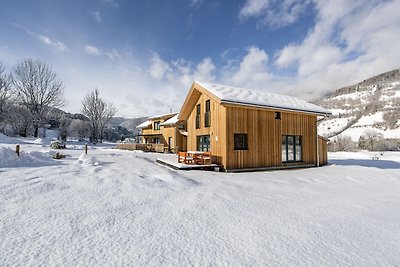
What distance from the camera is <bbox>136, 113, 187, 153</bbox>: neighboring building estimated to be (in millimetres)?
26719

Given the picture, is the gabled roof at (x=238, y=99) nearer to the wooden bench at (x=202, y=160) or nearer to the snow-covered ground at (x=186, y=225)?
the wooden bench at (x=202, y=160)

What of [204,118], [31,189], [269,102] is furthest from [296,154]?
[31,189]

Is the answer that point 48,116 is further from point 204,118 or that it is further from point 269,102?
point 269,102

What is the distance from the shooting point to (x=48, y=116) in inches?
1341

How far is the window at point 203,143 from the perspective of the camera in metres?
14.2

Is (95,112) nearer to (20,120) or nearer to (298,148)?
(20,120)

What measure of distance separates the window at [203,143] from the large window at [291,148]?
197 inches

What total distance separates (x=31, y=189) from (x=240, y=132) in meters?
9.59

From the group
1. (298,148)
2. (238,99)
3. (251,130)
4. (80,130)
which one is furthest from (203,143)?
(80,130)

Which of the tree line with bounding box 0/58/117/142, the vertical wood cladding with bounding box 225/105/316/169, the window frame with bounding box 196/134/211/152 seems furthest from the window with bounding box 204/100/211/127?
the tree line with bounding box 0/58/117/142

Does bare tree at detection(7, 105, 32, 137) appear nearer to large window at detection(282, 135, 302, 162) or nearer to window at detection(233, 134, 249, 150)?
window at detection(233, 134, 249, 150)

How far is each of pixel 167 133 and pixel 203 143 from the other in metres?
15.4

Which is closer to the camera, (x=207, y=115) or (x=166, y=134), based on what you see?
(x=207, y=115)

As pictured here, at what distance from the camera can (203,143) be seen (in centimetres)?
1479
